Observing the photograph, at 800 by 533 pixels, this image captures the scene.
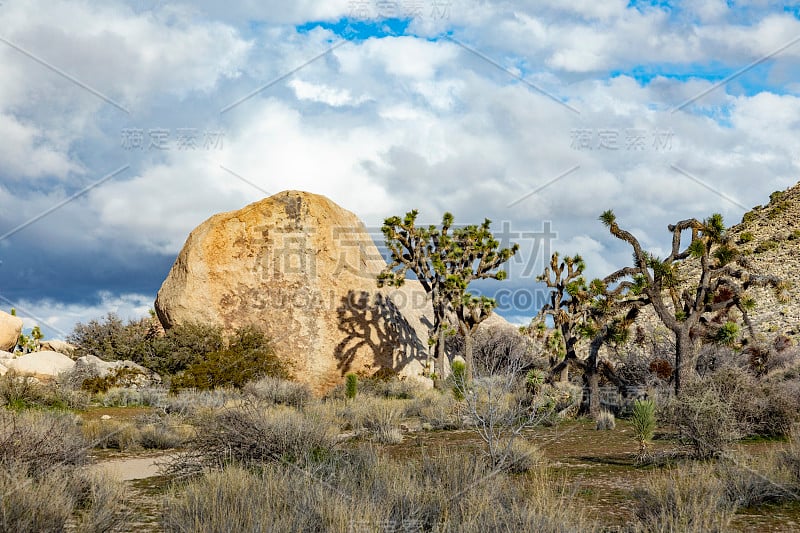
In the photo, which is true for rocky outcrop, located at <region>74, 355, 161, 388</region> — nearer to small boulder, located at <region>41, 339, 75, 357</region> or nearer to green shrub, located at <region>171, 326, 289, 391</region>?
green shrub, located at <region>171, 326, 289, 391</region>

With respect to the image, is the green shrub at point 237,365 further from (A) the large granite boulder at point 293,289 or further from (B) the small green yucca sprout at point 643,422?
(B) the small green yucca sprout at point 643,422

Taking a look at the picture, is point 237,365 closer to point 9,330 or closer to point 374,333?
point 374,333

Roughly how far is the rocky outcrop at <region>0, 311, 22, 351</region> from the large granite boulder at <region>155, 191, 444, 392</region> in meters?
12.0

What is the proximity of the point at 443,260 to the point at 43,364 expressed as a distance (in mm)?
16124

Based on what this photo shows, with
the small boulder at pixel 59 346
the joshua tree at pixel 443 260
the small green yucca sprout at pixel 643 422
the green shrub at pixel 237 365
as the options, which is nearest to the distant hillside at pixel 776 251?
the joshua tree at pixel 443 260

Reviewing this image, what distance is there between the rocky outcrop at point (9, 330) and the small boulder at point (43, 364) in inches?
304

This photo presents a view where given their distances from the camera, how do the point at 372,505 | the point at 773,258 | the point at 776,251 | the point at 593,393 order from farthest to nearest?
1. the point at 776,251
2. the point at 773,258
3. the point at 593,393
4. the point at 372,505

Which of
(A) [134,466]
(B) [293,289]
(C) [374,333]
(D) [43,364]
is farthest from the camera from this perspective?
(C) [374,333]

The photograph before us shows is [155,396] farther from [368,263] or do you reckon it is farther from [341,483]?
[341,483]

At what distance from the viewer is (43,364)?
2408cm

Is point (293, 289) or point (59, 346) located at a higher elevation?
point (293, 289)

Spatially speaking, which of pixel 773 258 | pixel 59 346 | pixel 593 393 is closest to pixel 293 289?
pixel 593 393

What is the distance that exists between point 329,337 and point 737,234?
39492 mm

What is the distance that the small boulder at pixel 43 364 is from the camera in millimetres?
23438
